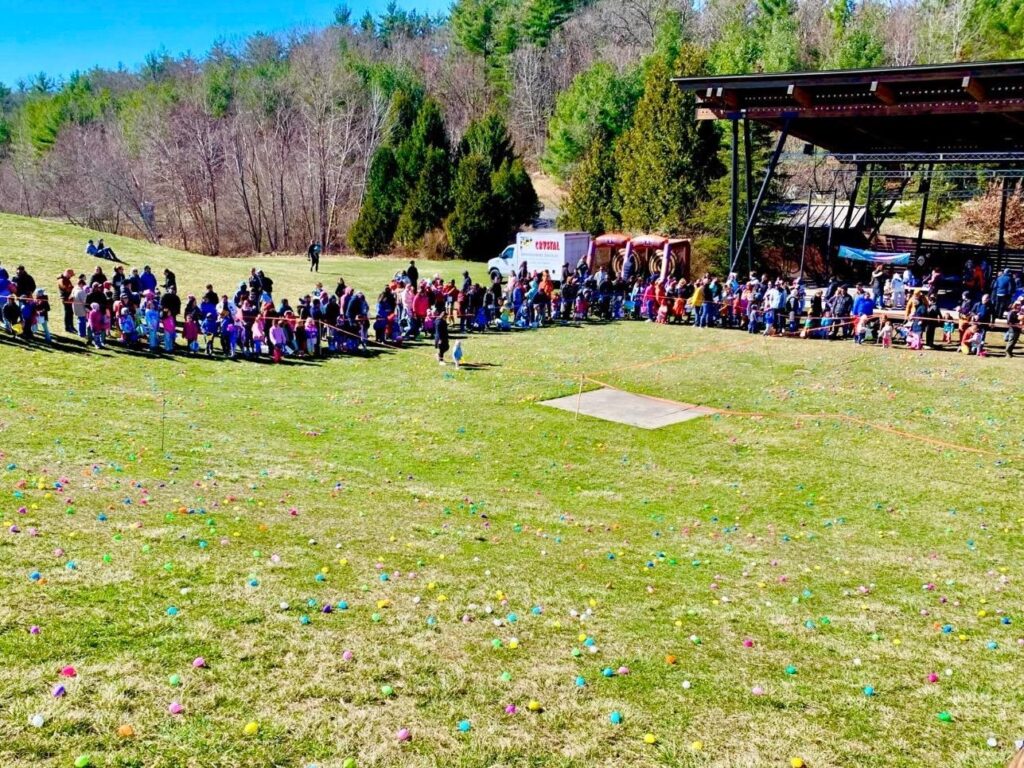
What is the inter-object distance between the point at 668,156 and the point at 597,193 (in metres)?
5.68

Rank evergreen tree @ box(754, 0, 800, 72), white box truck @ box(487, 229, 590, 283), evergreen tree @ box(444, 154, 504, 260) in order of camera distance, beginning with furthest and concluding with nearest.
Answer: evergreen tree @ box(754, 0, 800, 72)
evergreen tree @ box(444, 154, 504, 260)
white box truck @ box(487, 229, 590, 283)

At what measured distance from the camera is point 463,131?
80.1 meters

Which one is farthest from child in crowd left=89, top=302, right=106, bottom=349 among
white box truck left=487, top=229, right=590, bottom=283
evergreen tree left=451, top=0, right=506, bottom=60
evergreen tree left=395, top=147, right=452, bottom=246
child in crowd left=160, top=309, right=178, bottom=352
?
evergreen tree left=451, top=0, right=506, bottom=60

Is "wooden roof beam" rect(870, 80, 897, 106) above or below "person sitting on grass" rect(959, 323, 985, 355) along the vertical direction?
above

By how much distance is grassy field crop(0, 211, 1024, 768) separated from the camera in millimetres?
5547

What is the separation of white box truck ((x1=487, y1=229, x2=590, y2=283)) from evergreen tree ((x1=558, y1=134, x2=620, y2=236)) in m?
9.75

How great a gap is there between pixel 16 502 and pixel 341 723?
530 cm

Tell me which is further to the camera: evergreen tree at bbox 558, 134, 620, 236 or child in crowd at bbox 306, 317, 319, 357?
evergreen tree at bbox 558, 134, 620, 236

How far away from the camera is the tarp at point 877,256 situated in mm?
33875

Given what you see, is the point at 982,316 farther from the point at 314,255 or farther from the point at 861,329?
the point at 314,255

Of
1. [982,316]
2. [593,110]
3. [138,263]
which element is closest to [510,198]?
[593,110]

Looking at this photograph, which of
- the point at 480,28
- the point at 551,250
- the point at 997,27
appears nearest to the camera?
the point at 551,250

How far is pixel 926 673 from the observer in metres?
6.68

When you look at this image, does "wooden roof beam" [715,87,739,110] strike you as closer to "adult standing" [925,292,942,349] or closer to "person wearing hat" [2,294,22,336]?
"adult standing" [925,292,942,349]
